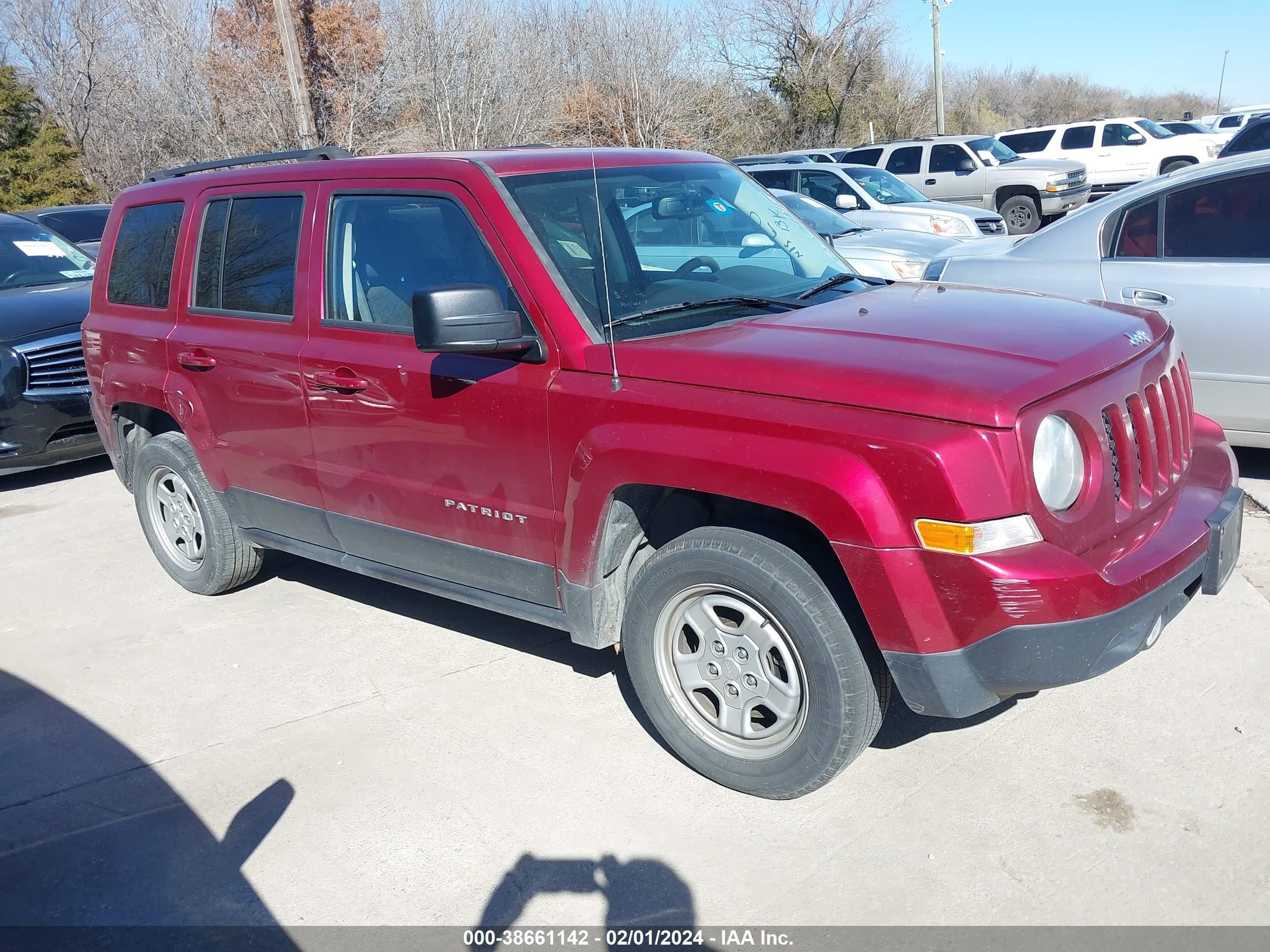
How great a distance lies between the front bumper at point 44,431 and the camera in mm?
7660

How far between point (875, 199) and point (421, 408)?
1161cm

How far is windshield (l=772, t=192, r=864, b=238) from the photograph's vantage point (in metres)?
11.5

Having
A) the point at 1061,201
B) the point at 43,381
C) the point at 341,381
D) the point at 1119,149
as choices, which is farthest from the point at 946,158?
the point at 341,381

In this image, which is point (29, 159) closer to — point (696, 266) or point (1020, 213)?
point (1020, 213)

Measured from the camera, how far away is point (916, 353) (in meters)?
3.19

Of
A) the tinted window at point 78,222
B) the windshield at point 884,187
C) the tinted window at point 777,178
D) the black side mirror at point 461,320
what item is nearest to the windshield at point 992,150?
the windshield at point 884,187

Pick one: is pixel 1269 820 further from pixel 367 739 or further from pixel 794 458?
pixel 367 739

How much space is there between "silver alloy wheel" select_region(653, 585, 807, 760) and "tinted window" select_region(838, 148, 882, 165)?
18469 millimetres

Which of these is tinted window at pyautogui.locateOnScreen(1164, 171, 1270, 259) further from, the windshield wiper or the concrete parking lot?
the windshield wiper

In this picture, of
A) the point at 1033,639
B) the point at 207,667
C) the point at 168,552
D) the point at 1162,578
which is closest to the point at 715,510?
the point at 1033,639

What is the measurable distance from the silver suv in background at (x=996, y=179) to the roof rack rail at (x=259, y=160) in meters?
15.8

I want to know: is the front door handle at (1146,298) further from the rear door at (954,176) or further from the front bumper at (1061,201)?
the rear door at (954,176)

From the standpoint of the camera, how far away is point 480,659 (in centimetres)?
469

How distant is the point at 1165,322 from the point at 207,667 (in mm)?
4040
